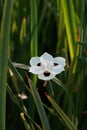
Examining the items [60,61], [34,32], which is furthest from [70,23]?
[60,61]

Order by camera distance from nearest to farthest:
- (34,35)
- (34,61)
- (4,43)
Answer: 1. (4,43)
2. (34,61)
3. (34,35)

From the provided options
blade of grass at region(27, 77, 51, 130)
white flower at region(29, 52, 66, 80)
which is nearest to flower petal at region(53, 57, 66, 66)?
white flower at region(29, 52, 66, 80)

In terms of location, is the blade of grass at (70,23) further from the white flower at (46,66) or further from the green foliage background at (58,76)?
the white flower at (46,66)

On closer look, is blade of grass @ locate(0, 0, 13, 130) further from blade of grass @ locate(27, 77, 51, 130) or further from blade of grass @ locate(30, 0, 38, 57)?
blade of grass @ locate(30, 0, 38, 57)

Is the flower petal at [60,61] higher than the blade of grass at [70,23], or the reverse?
the blade of grass at [70,23]

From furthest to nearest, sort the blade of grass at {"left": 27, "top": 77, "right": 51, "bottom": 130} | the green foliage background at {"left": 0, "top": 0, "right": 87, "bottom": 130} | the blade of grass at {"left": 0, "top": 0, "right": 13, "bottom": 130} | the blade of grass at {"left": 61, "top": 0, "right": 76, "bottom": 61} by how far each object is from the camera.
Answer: the blade of grass at {"left": 61, "top": 0, "right": 76, "bottom": 61} → the green foliage background at {"left": 0, "top": 0, "right": 87, "bottom": 130} → the blade of grass at {"left": 27, "top": 77, "right": 51, "bottom": 130} → the blade of grass at {"left": 0, "top": 0, "right": 13, "bottom": 130}

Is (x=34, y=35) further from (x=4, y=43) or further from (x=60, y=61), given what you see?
(x=4, y=43)

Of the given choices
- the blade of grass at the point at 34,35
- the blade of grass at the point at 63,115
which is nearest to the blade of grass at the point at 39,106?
the blade of grass at the point at 63,115

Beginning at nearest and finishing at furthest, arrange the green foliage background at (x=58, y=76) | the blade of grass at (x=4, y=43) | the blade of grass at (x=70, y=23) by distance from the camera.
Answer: the blade of grass at (x=4, y=43)
the green foliage background at (x=58, y=76)
the blade of grass at (x=70, y=23)

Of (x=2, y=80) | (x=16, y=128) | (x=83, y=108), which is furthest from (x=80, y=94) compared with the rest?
(x=2, y=80)
